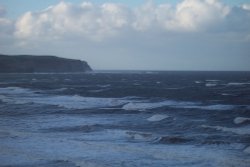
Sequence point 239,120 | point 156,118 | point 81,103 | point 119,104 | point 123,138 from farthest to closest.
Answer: point 81,103 < point 119,104 < point 156,118 < point 239,120 < point 123,138

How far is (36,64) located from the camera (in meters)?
175

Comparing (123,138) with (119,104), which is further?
(119,104)

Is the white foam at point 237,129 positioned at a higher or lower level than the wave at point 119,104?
lower

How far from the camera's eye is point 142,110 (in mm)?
33688

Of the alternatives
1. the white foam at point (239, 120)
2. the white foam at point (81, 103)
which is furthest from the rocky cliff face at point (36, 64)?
the white foam at point (239, 120)

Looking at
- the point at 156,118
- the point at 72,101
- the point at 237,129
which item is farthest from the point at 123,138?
the point at 72,101

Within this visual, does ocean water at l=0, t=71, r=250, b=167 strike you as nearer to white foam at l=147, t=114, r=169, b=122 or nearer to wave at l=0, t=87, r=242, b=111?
white foam at l=147, t=114, r=169, b=122

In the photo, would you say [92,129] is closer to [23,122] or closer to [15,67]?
[23,122]

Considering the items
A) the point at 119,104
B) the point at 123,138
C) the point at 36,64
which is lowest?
the point at 123,138

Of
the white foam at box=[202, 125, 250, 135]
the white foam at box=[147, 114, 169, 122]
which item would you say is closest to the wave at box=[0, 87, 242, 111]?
the white foam at box=[147, 114, 169, 122]

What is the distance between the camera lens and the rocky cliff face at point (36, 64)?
529 feet

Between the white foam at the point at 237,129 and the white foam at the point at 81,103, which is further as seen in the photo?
the white foam at the point at 81,103

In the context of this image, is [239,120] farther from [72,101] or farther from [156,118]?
[72,101]

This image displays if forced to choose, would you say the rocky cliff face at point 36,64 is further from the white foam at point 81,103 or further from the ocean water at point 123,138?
the ocean water at point 123,138
